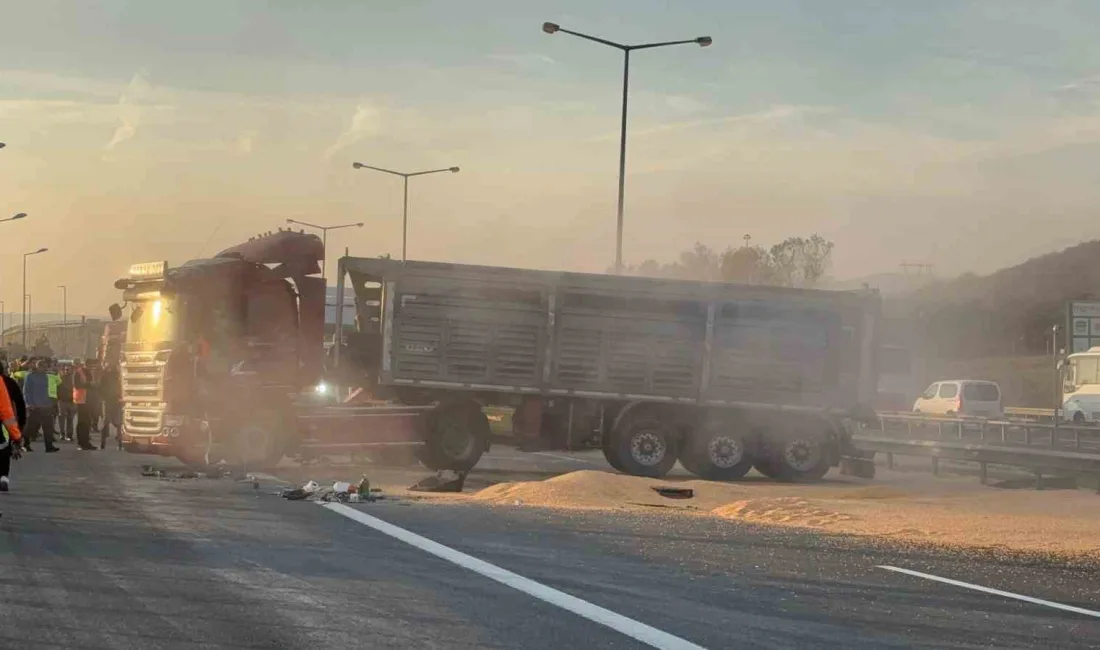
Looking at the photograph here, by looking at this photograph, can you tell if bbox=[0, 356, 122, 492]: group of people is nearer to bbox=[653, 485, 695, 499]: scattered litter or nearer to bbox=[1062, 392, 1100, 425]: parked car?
bbox=[653, 485, 695, 499]: scattered litter

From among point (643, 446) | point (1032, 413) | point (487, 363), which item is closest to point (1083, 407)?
point (1032, 413)

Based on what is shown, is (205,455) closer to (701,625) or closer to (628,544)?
(628,544)

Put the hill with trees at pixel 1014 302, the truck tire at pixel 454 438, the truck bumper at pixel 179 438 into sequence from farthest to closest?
the hill with trees at pixel 1014 302 → the truck tire at pixel 454 438 → the truck bumper at pixel 179 438

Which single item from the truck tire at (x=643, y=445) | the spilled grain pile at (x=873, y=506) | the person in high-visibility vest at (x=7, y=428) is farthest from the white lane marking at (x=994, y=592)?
the truck tire at (x=643, y=445)

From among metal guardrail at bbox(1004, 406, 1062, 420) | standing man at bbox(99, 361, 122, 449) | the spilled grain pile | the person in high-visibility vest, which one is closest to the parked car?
metal guardrail at bbox(1004, 406, 1062, 420)

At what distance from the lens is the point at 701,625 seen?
765 cm

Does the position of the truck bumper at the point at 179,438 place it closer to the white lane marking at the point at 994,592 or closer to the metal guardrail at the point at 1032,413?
the white lane marking at the point at 994,592

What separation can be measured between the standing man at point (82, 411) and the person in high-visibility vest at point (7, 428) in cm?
1327

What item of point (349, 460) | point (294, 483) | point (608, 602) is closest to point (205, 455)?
point (294, 483)

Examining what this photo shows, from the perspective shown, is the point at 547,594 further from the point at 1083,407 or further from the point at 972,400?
the point at 972,400

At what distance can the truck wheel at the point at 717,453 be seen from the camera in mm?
21547

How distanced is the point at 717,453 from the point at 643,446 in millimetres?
1202

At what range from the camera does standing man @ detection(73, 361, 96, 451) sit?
25188mm

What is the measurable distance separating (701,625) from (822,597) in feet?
4.92
